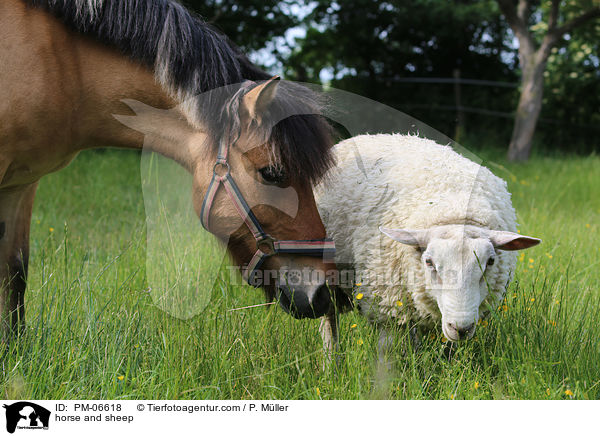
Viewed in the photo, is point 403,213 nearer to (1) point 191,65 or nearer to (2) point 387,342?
(2) point 387,342

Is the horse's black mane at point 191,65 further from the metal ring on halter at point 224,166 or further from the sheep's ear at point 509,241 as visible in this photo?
the sheep's ear at point 509,241

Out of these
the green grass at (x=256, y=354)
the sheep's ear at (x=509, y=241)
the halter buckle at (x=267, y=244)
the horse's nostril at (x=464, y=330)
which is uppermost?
the sheep's ear at (x=509, y=241)

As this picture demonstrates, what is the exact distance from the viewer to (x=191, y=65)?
8.21 feet

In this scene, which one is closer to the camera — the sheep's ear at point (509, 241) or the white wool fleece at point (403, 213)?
the sheep's ear at point (509, 241)

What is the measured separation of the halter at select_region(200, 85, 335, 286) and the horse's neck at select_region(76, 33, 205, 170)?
0.57ft

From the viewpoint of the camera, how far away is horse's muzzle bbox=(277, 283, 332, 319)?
242 cm

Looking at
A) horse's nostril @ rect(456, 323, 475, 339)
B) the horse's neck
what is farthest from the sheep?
the horse's neck

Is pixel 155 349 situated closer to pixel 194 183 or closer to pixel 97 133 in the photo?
pixel 194 183

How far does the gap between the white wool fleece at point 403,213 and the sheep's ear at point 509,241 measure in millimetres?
139

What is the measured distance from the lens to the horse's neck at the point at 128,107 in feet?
8.24
